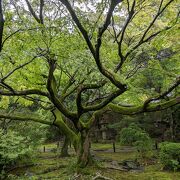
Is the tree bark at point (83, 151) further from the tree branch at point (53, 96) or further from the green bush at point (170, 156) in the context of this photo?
A: the green bush at point (170, 156)

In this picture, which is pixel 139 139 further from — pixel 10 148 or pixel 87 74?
pixel 87 74

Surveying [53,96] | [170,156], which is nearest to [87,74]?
[53,96]

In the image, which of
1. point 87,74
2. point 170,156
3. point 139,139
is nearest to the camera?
point 87,74

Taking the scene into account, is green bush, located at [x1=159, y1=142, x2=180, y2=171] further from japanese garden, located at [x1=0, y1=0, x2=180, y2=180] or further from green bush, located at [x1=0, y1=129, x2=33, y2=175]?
green bush, located at [x1=0, y1=129, x2=33, y2=175]

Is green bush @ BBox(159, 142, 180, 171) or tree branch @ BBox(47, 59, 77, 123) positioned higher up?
tree branch @ BBox(47, 59, 77, 123)

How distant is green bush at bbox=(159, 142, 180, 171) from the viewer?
9875 mm

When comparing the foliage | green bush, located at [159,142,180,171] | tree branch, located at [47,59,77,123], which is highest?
tree branch, located at [47,59,77,123]

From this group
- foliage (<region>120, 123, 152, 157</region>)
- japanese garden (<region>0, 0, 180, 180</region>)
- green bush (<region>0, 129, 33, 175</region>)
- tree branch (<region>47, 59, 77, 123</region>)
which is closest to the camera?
japanese garden (<region>0, 0, 180, 180</region>)

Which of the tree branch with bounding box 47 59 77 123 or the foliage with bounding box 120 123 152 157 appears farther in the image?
the foliage with bounding box 120 123 152 157

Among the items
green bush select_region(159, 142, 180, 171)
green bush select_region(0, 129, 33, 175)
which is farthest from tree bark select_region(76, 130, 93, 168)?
green bush select_region(159, 142, 180, 171)

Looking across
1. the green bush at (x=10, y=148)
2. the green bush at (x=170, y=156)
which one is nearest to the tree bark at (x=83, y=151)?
the green bush at (x=10, y=148)

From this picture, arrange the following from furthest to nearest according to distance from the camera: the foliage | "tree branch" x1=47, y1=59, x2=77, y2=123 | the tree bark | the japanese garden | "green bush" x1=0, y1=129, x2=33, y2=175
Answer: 1. the foliage
2. "green bush" x1=0, y1=129, x2=33, y2=175
3. the tree bark
4. "tree branch" x1=47, y1=59, x2=77, y2=123
5. the japanese garden

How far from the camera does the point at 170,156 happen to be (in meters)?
10.1

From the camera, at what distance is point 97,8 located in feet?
16.8
